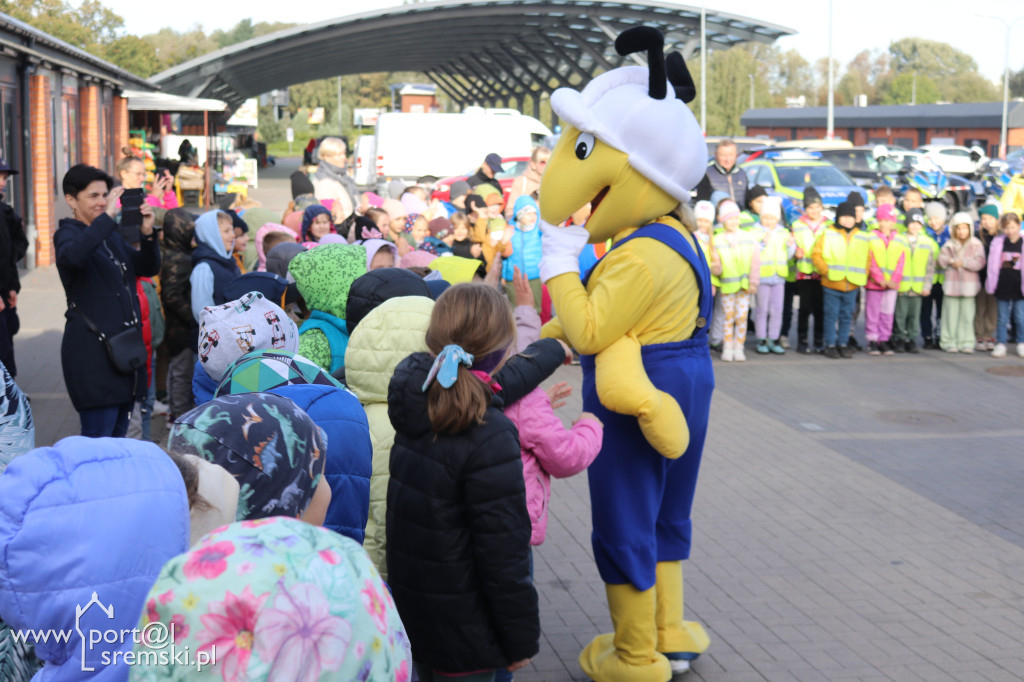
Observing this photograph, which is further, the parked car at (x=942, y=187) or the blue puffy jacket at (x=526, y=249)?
Answer: the parked car at (x=942, y=187)

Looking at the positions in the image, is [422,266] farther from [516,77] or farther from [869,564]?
[516,77]

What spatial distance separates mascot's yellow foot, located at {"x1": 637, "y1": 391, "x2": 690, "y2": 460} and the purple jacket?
890 cm

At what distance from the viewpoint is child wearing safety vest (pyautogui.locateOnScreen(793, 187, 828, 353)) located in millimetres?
11766

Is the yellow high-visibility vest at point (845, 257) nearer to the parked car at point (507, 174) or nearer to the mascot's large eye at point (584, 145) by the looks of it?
the mascot's large eye at point (584, 145)

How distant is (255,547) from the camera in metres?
1.59

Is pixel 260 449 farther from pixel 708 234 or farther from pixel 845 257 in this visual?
pixel 845 257

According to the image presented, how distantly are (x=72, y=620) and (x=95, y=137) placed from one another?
24.9 metres

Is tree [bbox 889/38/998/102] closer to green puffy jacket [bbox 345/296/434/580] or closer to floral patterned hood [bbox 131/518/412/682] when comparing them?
green puffy jacket [bbox 345/296/434/580]

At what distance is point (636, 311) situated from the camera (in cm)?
411

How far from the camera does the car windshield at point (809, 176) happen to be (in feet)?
72.3

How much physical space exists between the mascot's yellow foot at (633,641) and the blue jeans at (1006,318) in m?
9.18

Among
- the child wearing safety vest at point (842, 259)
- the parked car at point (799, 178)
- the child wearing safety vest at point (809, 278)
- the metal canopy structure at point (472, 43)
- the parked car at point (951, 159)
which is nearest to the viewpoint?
the child wearing safety vest at point (842, 259)

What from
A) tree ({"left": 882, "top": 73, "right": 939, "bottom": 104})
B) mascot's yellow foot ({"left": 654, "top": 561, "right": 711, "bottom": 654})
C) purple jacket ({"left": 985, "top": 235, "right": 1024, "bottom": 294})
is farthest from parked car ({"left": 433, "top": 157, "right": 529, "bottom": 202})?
tree ({"left": 882, "top": 73, "right": 939, "bottom": 104})

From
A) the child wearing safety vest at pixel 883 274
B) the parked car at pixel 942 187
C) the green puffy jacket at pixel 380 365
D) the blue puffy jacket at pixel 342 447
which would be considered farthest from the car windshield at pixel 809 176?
the blue puffy jacket at pixel 342 447
